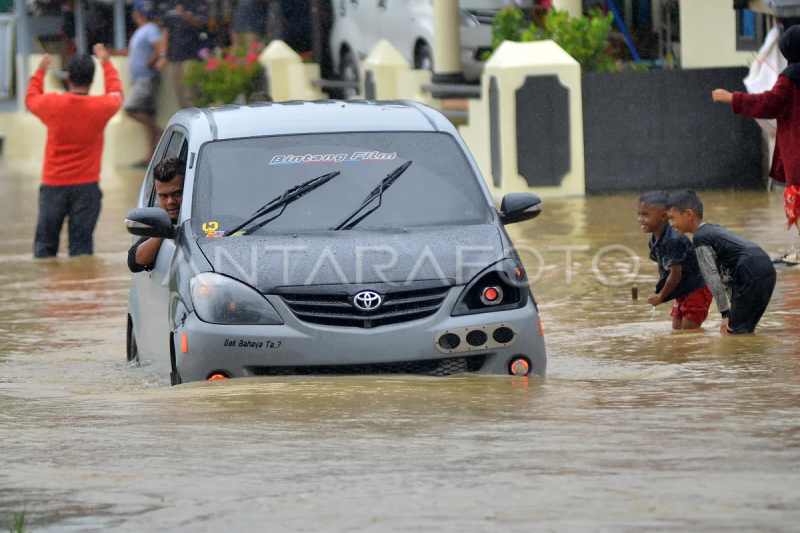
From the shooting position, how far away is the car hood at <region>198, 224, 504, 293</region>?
6598mm

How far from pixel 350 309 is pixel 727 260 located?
2.66 meters

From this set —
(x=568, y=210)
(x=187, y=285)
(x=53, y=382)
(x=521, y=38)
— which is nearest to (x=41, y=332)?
(x=53, y=382)

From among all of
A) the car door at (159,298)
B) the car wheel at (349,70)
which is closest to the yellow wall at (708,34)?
the car wheel at (349,70)

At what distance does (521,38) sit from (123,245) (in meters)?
5.87

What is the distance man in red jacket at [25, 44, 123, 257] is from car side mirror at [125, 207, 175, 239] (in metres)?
6.55

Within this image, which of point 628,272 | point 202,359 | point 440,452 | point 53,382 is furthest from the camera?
point 628,272

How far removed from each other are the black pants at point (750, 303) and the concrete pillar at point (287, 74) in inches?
725

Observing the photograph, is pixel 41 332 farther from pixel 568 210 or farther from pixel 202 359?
pixel 568 210

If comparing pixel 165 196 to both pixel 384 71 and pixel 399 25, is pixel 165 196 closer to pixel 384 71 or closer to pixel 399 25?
pixel 384 71

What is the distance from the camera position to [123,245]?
15141 millimetres

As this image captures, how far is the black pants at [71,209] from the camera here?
1391 centimetres

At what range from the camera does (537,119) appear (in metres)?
17.4

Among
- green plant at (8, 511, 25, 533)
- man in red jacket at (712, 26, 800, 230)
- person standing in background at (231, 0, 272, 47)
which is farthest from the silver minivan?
person standing in background at (231, 0, 272, 47)

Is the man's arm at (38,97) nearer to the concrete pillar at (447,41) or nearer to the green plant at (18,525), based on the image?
the concrete pillar at (447,41)
